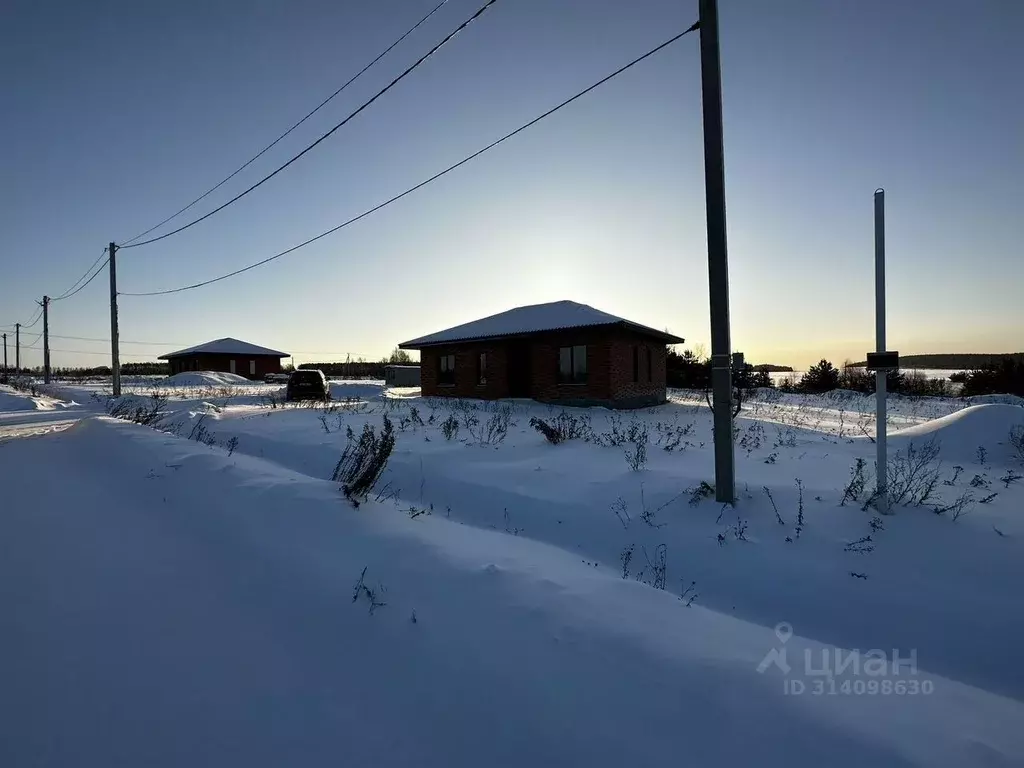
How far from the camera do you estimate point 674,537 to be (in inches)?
189

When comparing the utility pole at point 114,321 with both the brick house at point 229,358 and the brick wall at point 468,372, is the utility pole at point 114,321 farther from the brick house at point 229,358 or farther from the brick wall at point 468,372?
the brick house at point 229,358

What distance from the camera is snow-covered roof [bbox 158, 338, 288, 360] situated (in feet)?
148

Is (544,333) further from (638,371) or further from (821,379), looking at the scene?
(821,379)

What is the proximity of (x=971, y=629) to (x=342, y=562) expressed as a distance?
14.1 ft

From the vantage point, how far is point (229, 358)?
46.8 metres

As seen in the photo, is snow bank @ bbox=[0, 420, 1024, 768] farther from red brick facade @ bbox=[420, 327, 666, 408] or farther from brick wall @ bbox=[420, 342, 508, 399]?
brick wall @ bbox=[420, 342, 508, 399]

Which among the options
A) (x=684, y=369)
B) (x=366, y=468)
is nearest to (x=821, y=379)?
(x=684, y=369)

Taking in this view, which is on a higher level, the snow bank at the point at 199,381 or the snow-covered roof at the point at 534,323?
the snow-covered roof at the point at 534,323

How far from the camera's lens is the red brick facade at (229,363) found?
45.6 m

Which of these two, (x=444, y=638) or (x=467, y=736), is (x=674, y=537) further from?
(x=467, y=736)

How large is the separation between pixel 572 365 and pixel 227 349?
4054 centimetres

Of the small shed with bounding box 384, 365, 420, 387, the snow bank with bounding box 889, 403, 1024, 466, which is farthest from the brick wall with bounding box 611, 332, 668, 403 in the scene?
the small shed with bounding box 384, 365, 420, 387

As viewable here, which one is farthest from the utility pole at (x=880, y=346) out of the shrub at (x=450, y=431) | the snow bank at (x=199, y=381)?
the snow bank at (x=199, y=381)

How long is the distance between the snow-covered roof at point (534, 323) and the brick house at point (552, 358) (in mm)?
32
